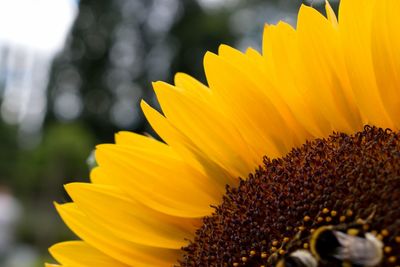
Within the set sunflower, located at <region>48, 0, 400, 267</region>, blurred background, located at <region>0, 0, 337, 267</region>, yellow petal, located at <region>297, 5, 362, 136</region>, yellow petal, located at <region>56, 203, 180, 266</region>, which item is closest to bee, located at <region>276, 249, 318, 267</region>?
sunflower, located at <region>48, 0, 400, 267</region>

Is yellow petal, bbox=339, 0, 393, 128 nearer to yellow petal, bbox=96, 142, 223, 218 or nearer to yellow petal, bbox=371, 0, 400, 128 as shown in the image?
yellow petal, bbox=371, 0, 400, 128

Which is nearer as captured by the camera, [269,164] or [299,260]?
[299,260]

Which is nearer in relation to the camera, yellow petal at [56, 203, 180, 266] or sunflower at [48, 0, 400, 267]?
sunflower at [48, 0, 400, 267]

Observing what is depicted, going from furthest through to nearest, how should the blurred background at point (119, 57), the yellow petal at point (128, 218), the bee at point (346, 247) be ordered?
1. the blurred background at point (119, 57)
2. the yellow petal at point (128, 218)
3. the bee at point (346, 247)

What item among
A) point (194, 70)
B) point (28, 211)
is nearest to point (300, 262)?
point (28, 211)

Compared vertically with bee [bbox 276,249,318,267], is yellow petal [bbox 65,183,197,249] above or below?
above

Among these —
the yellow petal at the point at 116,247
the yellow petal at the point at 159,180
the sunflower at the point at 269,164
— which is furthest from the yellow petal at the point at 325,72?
the yellow petal at the point at 116,247

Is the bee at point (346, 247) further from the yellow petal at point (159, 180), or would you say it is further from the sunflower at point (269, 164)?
the yellow petal at point (159, 180)

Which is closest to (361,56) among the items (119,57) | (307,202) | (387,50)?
(387,50)

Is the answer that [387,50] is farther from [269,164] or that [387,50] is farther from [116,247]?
[116,247]
